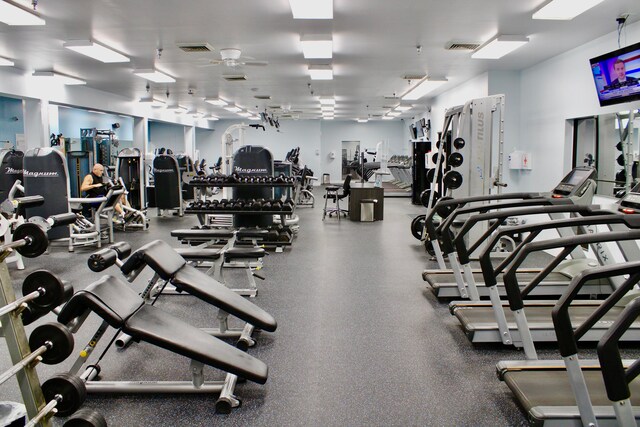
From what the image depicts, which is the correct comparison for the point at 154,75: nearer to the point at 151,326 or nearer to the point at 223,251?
the point at 223,251

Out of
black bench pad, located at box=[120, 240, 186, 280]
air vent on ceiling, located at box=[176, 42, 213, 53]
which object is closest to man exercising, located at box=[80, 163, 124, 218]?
air vent on ceiling, located at box=[176, 42, 213, 53]

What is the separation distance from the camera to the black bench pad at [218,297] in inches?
115

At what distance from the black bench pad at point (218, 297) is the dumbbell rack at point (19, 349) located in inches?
41.7

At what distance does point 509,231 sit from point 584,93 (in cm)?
484

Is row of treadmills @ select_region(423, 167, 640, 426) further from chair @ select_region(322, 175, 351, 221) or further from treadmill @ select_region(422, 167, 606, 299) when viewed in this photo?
chair @ select_region(322, 175, 351, 221)

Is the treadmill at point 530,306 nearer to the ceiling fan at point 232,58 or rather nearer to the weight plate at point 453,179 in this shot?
the weight plate at point 453,179

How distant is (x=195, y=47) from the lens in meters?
7.10

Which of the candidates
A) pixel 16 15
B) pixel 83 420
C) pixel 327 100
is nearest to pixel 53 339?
pixel 83 420

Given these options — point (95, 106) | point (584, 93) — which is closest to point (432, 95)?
point (584, 93)

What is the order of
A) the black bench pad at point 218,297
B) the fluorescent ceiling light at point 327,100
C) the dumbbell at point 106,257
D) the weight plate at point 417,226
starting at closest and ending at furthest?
1. the dumbbell at point 106,257
2. the black bench pad at point 218,297
3. the weight plate at point 417,226
4. the fluorescent ceiling light at point 327,100

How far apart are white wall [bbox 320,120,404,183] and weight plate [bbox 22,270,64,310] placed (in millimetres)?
20813

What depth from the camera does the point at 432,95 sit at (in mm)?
13391

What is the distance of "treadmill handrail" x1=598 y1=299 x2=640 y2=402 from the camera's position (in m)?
1.71

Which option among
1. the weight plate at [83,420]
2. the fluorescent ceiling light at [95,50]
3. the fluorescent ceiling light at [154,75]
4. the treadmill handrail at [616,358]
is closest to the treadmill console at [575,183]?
the treadmill handrail at [616,358]
